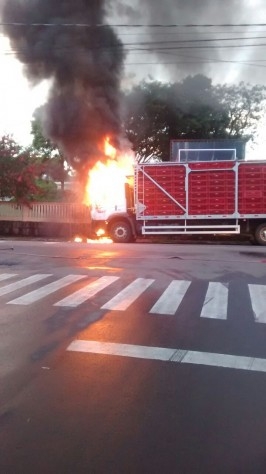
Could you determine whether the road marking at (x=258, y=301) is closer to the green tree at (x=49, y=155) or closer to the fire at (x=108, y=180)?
the fire at (x=108, y=180)

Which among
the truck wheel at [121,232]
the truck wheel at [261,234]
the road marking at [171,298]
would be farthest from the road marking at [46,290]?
the truck wheel at [261,234]

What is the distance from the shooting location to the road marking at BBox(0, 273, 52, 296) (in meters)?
8.40

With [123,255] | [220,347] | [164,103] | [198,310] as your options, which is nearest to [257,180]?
[123,255]

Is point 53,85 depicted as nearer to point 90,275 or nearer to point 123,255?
point 123,255

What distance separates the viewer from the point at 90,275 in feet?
33.1

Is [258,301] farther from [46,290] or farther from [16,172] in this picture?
[16,172]

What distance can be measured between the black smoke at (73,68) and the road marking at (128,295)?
6.69 meters

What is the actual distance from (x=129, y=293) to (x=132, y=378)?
3.95 m

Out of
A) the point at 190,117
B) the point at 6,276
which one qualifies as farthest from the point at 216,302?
the point at 190,117

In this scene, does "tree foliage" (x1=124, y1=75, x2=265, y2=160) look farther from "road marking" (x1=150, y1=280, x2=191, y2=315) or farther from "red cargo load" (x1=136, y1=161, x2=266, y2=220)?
"road marking" (x1=150, y1=280, x2=191, y2=315)

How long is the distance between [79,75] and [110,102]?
1.82 meters

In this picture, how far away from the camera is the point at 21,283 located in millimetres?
9109

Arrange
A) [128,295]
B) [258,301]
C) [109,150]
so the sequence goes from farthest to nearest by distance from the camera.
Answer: [109,150] → [128,295] → [258,301]

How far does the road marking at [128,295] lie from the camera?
23.4ft
